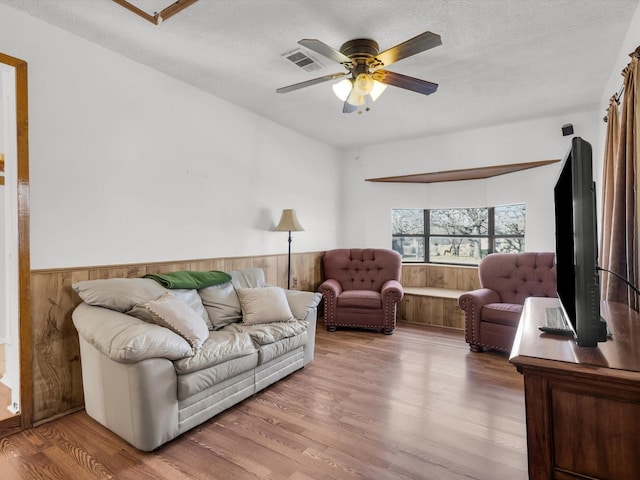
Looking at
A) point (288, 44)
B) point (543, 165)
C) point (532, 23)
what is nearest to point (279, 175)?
point (288, 44)

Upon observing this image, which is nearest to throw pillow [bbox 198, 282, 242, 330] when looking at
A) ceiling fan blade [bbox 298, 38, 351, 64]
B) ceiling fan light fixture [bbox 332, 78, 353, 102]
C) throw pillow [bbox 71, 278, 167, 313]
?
throw pillow [bbox 71, 278, 167, 313]

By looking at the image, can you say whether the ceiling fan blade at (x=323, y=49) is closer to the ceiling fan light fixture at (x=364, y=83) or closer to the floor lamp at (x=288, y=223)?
the ceiling fan light fixture at (x=364, y=83)

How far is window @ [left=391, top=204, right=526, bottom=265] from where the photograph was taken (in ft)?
16.2

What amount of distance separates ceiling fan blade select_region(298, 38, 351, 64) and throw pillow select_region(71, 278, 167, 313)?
6.41ft

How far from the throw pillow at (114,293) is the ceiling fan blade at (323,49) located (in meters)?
1.95

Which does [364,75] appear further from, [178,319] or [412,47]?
[178,319]

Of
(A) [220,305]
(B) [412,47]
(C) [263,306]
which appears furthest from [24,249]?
(B) [412,47]

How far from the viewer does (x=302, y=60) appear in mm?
2766

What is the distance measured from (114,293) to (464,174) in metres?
4.51

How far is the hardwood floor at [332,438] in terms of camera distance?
182 cm

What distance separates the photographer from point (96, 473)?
179 centimetres

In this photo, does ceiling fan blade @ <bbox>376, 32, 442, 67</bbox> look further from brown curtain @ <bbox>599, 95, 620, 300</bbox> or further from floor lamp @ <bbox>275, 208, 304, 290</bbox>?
floor lamp @ <bbox>275, 208, 304, 290</bbox>

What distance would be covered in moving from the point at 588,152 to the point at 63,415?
10.7ft

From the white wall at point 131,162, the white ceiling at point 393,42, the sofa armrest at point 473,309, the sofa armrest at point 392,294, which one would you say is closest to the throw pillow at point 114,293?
the white wall at point 131,162
